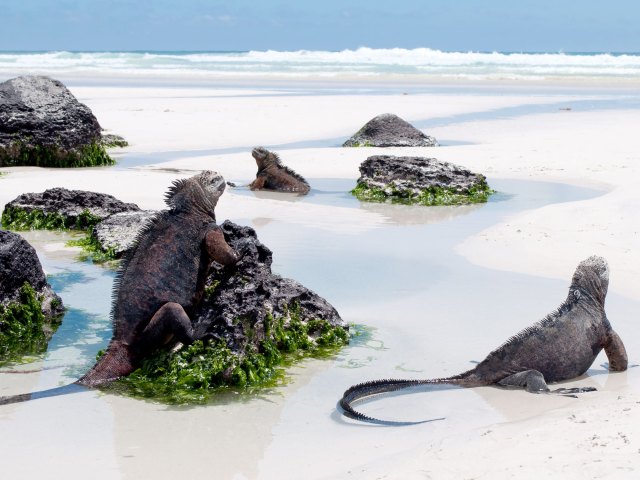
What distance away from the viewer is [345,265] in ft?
26.1

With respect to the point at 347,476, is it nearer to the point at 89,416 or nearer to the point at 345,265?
the point at 89,416

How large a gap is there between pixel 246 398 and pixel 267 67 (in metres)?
56.0

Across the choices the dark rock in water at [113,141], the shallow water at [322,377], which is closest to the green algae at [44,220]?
the shallow water at [322,377]

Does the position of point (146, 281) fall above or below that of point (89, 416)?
above

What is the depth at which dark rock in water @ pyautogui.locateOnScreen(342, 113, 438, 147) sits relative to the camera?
54.8 ft

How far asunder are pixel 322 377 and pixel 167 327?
36.2 inches

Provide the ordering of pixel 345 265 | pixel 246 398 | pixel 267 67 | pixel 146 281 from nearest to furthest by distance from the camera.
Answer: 1. pixel 246 398
2. pixel 146 281
3. pixel 345 265
4. pixel 267 67

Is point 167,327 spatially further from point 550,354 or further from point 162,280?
point 550,354

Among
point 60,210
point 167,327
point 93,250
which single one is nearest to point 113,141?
point 60,210

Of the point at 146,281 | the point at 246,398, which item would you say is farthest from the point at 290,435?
the point at 146,281

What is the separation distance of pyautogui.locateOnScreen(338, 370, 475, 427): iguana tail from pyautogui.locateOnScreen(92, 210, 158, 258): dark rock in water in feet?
12.4

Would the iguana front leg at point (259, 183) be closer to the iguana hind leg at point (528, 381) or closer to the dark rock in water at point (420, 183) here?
the dark rock in water at point (420, 183)

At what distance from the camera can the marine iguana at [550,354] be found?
499cm

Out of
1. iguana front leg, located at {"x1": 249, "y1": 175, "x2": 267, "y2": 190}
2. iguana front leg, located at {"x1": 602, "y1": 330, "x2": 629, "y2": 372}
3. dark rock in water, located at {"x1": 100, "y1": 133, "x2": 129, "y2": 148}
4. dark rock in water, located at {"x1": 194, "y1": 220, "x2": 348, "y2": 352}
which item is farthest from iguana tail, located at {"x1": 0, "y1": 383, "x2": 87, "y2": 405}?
dark rock in water, located at {"x1": 100, "y1": 133, "x2": 129, "y2": 148}
